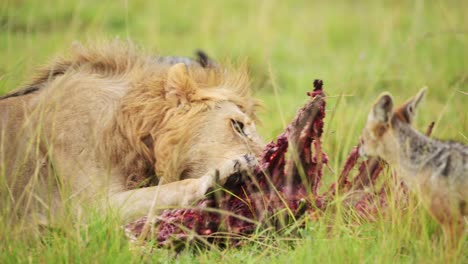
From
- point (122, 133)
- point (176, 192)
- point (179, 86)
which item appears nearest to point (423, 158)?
point (176, 192)

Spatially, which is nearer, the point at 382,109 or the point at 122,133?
the point at 382,109

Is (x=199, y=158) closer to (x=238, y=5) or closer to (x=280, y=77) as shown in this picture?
(x=280, y=77)

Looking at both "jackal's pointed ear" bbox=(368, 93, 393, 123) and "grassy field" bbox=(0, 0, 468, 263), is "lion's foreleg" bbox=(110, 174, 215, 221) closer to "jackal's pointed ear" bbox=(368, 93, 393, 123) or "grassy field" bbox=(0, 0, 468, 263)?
"grassy field" bbox=(0, 0, 468, 263)

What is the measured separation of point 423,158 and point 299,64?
5.42 meters

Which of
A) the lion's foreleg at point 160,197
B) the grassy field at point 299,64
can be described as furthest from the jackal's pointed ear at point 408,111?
the lion's foreleg at point 160,197

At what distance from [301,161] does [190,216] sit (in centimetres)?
60

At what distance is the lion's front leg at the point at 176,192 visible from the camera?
3.34 meters

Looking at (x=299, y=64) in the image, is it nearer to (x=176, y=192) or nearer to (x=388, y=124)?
(x=176, y=192)

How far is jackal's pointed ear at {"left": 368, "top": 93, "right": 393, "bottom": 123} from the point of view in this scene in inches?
109

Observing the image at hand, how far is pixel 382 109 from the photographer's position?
2805 millimetres

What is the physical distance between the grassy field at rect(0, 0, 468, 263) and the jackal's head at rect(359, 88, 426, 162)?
312mm

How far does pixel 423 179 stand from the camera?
2.76 m

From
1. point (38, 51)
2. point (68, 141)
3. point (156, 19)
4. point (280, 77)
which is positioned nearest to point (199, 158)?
point (68, 141)

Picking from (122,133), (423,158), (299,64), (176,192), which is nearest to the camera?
(423,158)
